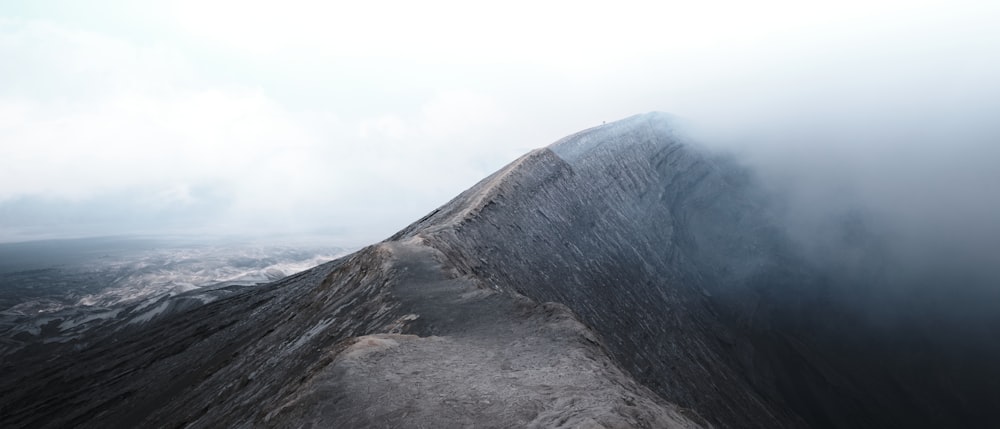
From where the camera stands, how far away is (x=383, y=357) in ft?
43.1

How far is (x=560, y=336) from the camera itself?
14.9 m

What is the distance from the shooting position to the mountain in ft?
39.7

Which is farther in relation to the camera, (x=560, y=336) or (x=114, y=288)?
(x=114, y=288)

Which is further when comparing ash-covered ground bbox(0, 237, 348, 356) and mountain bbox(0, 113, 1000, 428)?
ash-covered ground bbox(0, 237, 348, 356)

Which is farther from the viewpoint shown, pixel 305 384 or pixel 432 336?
pixel 432 336

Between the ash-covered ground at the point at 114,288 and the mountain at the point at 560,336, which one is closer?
the mountain at the point at 560,336

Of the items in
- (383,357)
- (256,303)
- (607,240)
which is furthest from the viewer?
(607,240)

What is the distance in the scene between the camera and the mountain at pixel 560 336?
1209cm

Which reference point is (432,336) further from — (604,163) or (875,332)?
(875,332)

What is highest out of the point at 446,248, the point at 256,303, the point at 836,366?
the point at 446,248

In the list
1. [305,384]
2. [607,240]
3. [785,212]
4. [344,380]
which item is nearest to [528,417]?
[344,380]

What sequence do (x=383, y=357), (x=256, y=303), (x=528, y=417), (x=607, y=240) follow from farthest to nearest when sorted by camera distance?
1. (x=607, y=240)
2. (x=256, y=303)
3. (x=383, y=357)
4. (x=528, y=417)

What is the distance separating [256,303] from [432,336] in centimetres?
2948

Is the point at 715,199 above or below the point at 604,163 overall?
below
